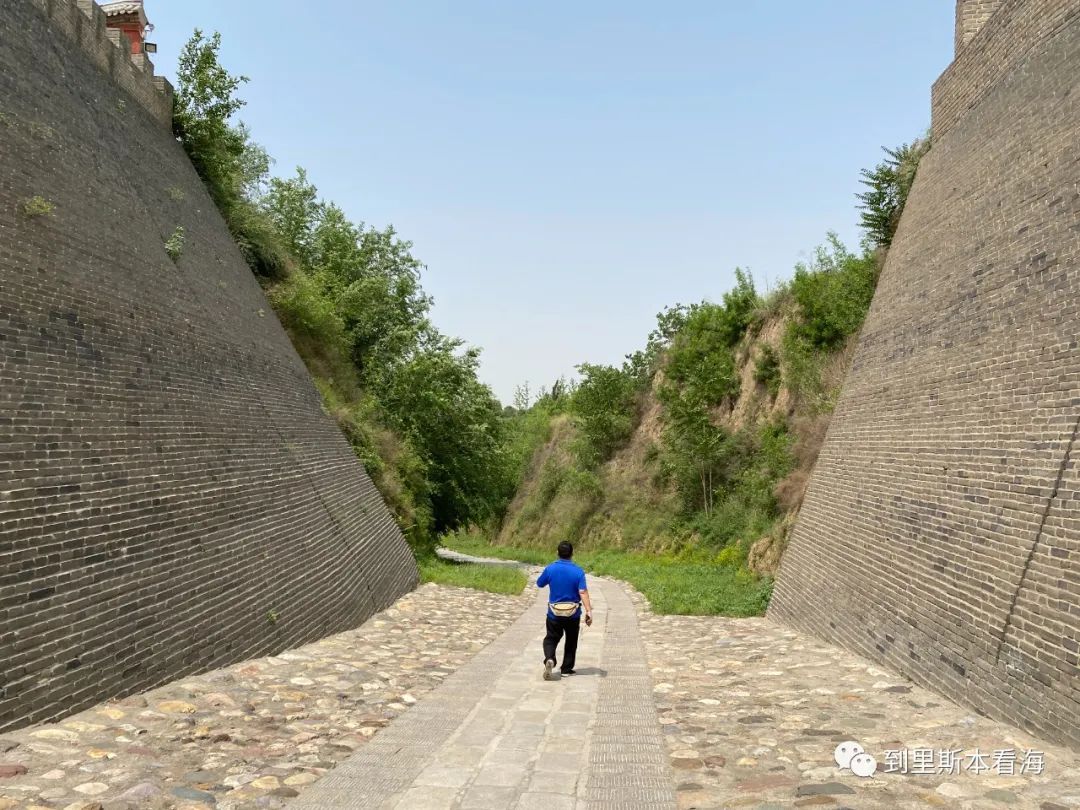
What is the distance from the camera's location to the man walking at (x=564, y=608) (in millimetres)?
7938

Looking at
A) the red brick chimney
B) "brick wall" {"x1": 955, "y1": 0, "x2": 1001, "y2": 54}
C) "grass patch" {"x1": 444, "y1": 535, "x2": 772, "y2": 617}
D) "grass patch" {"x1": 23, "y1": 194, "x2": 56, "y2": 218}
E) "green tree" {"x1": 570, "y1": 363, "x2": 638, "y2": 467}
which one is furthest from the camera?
"green tree" {"x1": 570, "y1": 363, "x2": 638, "y2": 467}

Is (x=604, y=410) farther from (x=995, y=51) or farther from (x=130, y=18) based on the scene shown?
(x=995, y=51)

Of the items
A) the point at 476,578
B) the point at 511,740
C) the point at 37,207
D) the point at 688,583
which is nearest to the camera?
the point at 511,740

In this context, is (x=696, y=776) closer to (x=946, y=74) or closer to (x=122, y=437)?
(x=122, y=437)

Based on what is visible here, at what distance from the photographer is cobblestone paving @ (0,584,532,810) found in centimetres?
417

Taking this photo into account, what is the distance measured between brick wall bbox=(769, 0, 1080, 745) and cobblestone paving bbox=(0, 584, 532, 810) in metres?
4.60

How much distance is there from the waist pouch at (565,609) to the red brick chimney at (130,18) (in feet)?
56.8

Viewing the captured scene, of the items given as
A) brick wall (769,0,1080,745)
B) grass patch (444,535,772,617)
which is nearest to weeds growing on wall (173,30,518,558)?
grass patch (444,535,772,617)

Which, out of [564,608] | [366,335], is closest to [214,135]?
[366,335]

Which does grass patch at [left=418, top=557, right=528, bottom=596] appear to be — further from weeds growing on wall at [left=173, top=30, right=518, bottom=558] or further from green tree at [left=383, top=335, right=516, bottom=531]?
green tree at [left=383, top=335, right=516, bottom=531]

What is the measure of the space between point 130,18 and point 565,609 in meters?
18.2

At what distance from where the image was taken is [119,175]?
406 inches

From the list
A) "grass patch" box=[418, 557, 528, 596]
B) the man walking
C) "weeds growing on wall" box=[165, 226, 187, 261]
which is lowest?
"grass patch" box=[418, 557, 528, 596]

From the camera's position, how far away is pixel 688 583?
53.2 ft
